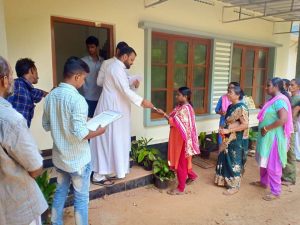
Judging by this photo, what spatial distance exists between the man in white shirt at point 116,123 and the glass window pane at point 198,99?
240 centimetres

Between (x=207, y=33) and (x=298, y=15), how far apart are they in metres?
2.68

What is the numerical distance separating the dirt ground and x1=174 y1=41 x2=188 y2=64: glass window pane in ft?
7.87

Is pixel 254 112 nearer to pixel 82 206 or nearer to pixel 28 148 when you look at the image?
pixel 82 206

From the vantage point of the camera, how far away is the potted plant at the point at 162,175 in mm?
3562

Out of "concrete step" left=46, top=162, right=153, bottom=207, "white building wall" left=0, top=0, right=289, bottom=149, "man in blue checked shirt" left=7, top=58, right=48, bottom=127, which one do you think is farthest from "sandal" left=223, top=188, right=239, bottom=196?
"man in blue checked shirt" left=7, top=58, right=48, bottom=127

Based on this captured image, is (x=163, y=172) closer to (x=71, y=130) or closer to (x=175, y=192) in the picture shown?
(x=175, y=192)

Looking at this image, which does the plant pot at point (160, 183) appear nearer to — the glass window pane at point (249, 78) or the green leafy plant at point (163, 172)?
the green leafy plant at point (163, 172)

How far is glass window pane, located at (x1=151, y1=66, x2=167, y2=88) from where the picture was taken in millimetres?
4582

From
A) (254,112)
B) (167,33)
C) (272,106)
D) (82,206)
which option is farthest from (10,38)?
(254,112)

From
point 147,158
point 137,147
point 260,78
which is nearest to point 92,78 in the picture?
point 137,147

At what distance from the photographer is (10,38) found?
3.01 metres

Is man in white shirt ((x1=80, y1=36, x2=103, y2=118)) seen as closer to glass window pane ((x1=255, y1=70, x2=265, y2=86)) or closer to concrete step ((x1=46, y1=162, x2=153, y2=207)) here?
concrete step ((x1=46, y1=162, x2=153, y2=207))

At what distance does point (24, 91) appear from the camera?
2.31 meters

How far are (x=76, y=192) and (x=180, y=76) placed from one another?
3.41m
